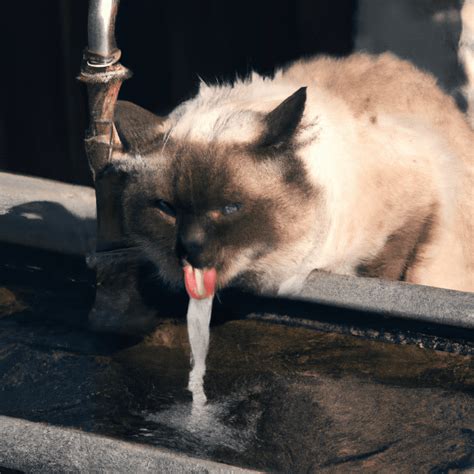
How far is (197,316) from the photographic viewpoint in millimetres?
3117

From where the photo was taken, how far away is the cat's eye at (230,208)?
9.70ft

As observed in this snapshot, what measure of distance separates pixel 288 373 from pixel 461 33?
65.6 inches

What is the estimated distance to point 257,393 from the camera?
289cm

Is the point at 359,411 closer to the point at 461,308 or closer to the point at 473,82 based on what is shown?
the point at 461,308

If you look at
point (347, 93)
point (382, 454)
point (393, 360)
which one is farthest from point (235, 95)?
point (382, 454)

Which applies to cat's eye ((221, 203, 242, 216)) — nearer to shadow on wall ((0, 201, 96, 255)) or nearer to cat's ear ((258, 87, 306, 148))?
cat's ear ((258, 87, 306, 148))

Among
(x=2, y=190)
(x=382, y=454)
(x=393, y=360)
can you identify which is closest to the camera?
(x=382, y=454)

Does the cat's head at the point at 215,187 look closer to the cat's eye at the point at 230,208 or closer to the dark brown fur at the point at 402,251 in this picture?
the cat's eye at the point at 230,208

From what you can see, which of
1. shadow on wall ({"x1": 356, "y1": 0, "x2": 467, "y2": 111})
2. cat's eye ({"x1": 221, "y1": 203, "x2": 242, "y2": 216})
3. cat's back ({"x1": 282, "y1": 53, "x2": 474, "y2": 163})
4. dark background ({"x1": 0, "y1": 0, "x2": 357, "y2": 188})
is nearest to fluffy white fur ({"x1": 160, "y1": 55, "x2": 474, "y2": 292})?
cat's back ({"x1": 282, "y1": 53, "x2": 474, "y2": 163})

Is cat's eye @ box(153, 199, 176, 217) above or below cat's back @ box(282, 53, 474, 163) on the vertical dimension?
below

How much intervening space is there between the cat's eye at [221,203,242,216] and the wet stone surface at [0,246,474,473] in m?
0.42

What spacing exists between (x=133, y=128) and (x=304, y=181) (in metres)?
0.50

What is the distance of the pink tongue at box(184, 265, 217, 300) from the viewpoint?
3.04 m

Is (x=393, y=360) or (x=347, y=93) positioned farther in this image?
(x=347, y=93)
